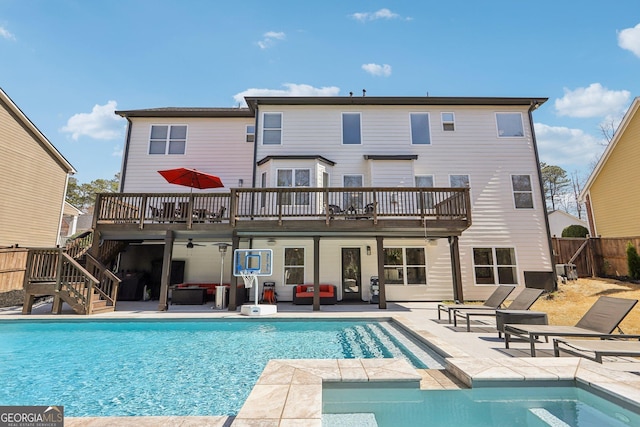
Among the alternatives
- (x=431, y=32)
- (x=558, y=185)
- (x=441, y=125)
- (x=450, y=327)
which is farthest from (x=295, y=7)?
(x=558, y=185)

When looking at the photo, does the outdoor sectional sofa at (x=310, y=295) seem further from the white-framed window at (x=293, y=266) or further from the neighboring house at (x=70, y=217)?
the neighboring house at (x=70, y=217)

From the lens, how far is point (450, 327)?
7.09 meters

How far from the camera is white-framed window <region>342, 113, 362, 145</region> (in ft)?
42.8

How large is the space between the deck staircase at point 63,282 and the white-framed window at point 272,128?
8.00m

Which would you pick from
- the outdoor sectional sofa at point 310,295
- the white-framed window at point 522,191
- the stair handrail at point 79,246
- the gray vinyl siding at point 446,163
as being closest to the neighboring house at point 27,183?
the stair handrail at point 79,246

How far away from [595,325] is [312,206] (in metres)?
8.08

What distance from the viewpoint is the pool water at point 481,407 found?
2924 mm

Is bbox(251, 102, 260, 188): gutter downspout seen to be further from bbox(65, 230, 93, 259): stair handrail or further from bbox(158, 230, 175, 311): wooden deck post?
bbox(65, 230, 93, 259): stair handrail

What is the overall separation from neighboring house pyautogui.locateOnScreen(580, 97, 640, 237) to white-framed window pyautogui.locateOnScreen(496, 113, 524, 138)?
5989 mm

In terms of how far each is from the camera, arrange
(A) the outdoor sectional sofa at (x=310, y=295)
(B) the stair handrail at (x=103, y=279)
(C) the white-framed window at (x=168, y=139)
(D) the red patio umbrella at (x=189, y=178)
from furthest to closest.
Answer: (C) the white-framed window at (x=168, y=139), (A) the outdoor sectional sofa at (x=310, y=295), (D) the red patio umbrella at (x=189, y=178), (B) the stair handrail at (x=103, y=279)

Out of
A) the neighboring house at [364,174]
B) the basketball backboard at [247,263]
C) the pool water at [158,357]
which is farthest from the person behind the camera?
the neighboring house at [364,174]

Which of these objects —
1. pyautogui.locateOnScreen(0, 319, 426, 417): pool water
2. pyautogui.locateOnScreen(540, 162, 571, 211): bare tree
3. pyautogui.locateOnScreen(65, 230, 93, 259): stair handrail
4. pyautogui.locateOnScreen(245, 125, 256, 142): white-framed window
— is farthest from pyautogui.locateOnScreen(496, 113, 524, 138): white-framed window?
pyautogui.locateOnScreen(540, 162, 571, 211): bare tree

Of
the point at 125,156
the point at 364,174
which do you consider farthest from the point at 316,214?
the point at 125,156

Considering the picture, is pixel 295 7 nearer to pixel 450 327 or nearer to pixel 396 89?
pixel 396 89
